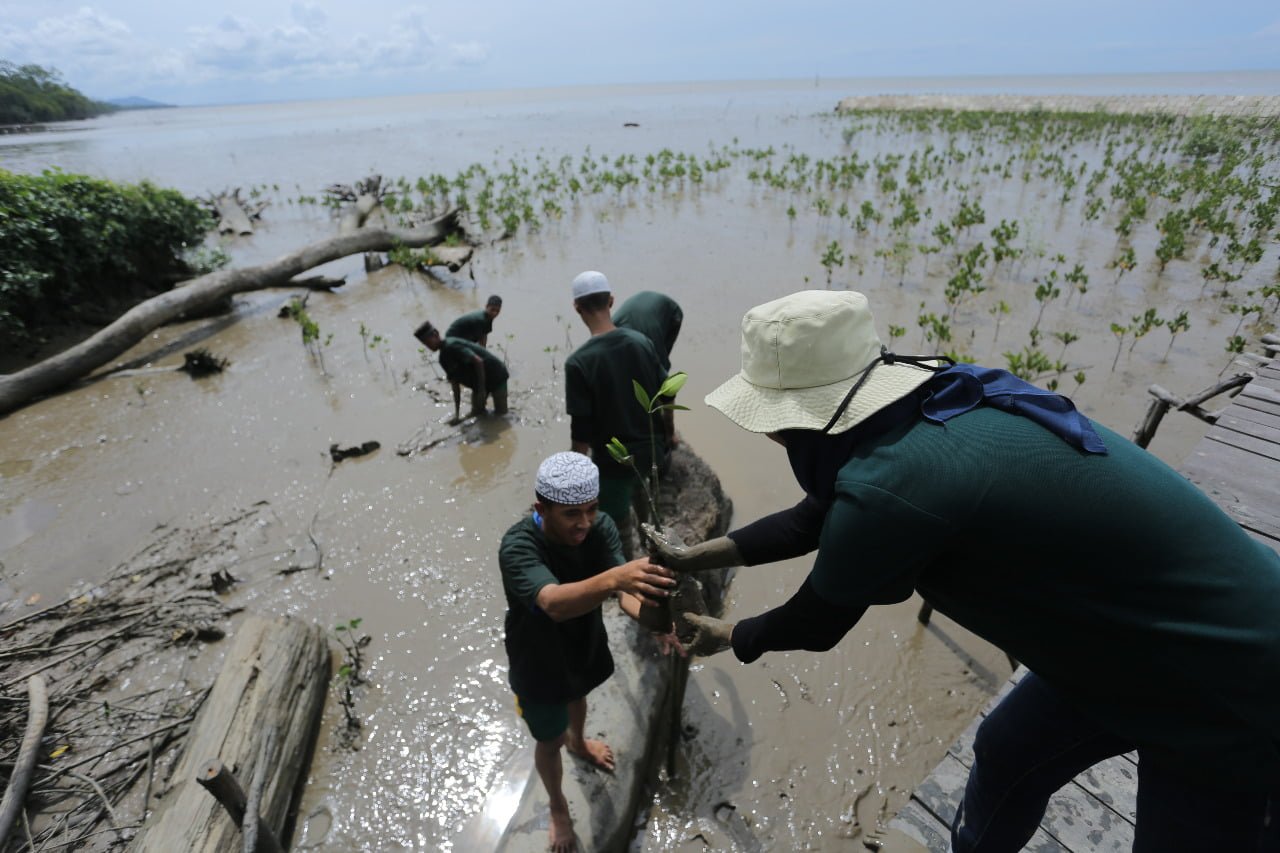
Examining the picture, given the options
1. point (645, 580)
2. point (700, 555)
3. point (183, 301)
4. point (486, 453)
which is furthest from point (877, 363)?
point (183, 301)

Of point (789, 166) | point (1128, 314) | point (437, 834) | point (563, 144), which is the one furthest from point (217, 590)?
point (563, 144)

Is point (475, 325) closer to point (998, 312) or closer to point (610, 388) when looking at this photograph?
point (610, 388)

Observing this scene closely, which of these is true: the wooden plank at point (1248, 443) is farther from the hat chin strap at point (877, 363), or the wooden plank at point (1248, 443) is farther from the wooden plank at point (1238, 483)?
the hat chin strap at point (877, 363)

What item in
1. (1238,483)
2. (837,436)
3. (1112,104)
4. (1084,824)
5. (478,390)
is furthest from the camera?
(1112,104)

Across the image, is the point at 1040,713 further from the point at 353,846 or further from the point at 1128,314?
the point at 1128,314

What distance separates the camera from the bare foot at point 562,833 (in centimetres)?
238

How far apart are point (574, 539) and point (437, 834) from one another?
1.76 meters

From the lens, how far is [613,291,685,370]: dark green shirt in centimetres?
388

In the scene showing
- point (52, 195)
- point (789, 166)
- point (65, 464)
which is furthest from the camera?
point (789, 166)

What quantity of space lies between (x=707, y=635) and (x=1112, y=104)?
146ft

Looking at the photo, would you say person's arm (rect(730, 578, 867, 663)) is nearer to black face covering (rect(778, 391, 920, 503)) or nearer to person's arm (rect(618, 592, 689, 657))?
black face covering (rect(778, 391, 920, 503))

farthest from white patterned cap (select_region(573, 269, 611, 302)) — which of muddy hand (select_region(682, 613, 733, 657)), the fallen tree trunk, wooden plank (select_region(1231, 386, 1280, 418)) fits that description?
→ the fallen tree trunk

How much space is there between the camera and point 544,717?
2.26 metres

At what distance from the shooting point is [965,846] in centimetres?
192
